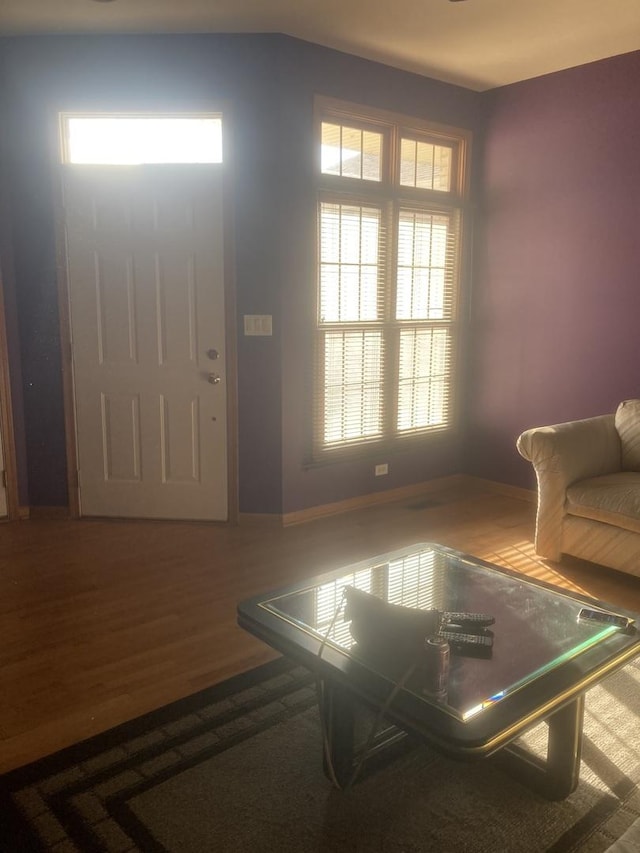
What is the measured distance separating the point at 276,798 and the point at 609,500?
2307 mm

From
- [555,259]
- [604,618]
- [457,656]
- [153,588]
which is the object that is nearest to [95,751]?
[457,656]

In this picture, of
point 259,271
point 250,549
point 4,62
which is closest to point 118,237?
point 259,271

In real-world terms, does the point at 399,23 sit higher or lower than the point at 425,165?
higher

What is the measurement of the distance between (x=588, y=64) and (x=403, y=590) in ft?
12.0

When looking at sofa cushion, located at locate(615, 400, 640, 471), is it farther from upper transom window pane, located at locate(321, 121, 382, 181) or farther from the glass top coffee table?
upper transom window pane, located at locate(321, 121, 382, 181)

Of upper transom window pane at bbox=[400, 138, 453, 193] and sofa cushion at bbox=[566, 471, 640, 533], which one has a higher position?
upper transom window pane at bbox=[400, 138, 453, 193]

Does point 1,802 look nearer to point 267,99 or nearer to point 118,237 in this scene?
point 118,237

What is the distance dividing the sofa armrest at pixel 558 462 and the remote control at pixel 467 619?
6.07 ft

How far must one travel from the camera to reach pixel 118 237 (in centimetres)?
410

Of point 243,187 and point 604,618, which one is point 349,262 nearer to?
point 243,187

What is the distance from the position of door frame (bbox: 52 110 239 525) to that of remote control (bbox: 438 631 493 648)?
8.30 ft

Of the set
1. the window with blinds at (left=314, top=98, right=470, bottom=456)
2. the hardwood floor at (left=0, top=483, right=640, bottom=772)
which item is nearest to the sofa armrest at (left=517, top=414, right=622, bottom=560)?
the hardwood floor at (left=0, top=483, right=640, bottom=772)

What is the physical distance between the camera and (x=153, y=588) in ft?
11.1

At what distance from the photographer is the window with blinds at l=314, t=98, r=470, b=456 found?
14.3 feet
